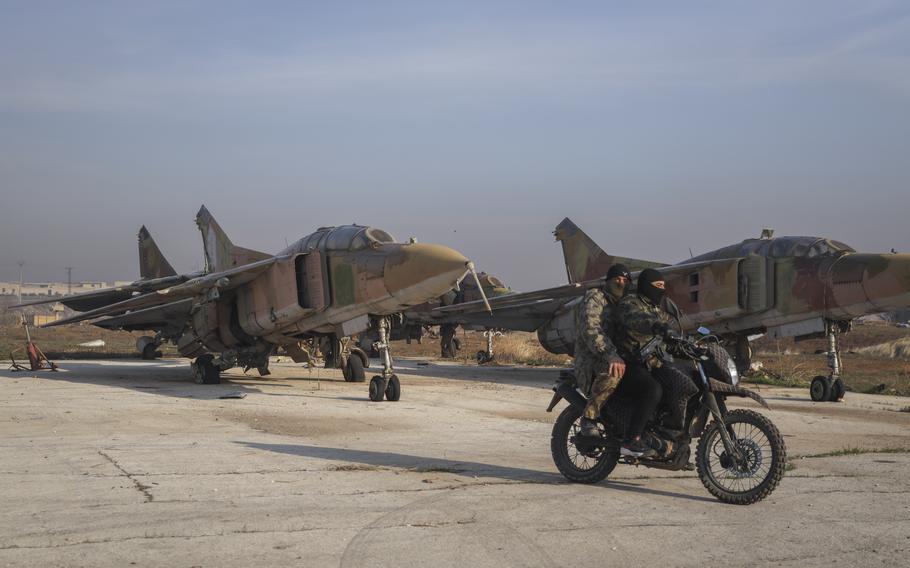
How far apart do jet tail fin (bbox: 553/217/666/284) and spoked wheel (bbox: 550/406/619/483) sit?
18.3m

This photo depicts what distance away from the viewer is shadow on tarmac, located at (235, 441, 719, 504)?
7.61m

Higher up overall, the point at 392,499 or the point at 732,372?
the point at 732,372

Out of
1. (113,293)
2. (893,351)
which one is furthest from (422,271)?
(893,351)

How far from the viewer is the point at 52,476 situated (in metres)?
7.57

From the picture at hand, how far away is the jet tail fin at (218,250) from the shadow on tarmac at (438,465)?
1151 cm

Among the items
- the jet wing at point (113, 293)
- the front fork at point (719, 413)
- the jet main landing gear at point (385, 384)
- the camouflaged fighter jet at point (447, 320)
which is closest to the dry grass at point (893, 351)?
the camouflaged fighter jet at point (447, 320)

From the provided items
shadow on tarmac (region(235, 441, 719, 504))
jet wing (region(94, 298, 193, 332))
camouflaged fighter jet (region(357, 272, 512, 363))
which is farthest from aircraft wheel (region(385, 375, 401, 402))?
camouflaged fighter jet (region(357, 272, 512, 363))

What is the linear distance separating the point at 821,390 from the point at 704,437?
1127cm

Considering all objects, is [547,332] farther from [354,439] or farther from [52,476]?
[52,476]

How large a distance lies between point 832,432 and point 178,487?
8431 mm

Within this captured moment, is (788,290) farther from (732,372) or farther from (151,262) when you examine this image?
(151,262)

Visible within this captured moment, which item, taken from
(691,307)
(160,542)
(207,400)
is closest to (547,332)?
(691,307)

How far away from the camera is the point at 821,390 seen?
56.7 ft

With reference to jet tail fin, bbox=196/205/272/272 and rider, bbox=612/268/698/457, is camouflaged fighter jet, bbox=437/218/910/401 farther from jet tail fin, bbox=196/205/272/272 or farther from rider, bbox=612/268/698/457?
rider, bbox=612/268/698/457
